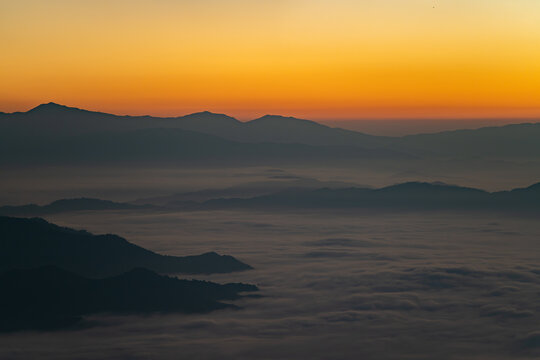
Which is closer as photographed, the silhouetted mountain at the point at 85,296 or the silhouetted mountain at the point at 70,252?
the silhouetted mountain at the point at 85,296

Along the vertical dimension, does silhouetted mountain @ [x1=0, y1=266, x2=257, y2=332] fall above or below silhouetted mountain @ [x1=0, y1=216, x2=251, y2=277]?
below

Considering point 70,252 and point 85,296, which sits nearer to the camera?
point 85,296

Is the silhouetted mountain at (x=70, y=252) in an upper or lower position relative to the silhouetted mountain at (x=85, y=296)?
upper

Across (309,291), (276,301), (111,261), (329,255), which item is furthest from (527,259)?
(111,261)

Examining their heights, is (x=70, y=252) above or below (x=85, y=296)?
above

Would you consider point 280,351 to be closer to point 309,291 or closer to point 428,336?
point 428,336

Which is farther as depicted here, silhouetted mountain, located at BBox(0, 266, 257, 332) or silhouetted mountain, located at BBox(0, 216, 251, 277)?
silhouetted mountain, located at BBox(0, 216, 251, 277)
